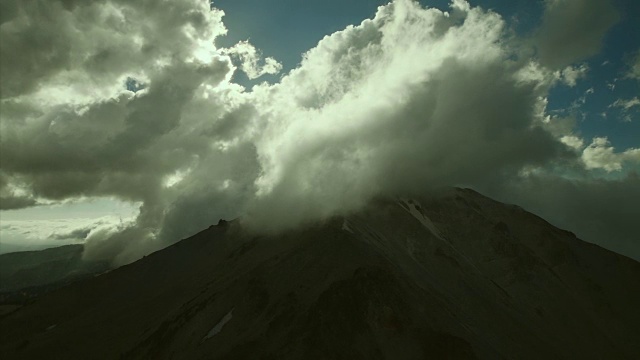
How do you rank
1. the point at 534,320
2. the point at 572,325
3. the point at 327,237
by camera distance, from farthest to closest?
1. the point at 572,325
2. the point at 534,320
3. the point at 327,237

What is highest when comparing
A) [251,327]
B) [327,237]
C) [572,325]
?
[327,237]

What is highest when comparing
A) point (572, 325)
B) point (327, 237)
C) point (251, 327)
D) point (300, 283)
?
point (327, 237)

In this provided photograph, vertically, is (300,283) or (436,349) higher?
(300,283)

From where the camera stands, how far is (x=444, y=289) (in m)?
165

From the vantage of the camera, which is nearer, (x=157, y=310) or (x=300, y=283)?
(x=300, y=283)

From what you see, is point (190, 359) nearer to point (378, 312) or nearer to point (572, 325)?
point (378, 312)

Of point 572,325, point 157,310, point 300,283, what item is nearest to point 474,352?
point 300,283

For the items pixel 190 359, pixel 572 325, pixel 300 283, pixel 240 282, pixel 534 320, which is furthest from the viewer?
pixel 572 325

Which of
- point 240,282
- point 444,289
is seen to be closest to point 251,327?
point 240,282

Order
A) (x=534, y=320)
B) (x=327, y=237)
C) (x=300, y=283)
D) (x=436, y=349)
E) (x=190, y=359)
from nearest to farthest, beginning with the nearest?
(x=436, y=349)
(x=190, y=359)
(x=300, y=283)
(x=327, y=237)
(x=534, y=320)

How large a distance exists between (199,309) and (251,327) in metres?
31.5

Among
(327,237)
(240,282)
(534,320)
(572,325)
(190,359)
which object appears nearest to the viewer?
(190,359)

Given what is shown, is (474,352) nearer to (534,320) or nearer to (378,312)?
(378,312)

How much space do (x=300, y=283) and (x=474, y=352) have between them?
5912cm
